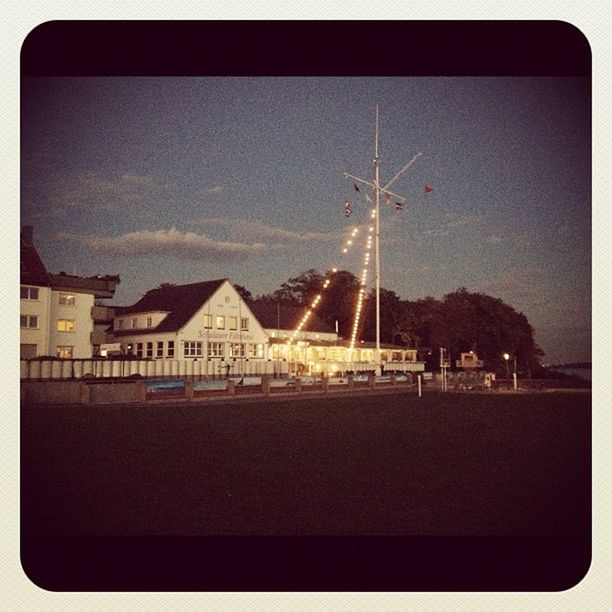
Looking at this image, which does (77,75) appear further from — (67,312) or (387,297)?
(387,297)

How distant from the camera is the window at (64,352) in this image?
1925 cm

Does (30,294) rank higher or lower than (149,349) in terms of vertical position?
higher

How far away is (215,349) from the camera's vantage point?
2862cm

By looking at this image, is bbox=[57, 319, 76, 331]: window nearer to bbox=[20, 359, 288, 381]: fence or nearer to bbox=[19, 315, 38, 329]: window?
bbox=[20, 359, 288, 381]: fence

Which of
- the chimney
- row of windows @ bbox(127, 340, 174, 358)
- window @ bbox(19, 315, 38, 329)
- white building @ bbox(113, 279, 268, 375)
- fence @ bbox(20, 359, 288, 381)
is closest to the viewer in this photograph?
window @ bbox(19, 315, 38, 329)

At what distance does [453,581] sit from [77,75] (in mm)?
5392

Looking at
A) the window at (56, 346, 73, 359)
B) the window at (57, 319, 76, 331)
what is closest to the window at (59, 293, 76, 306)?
the window at (57, 319, 76, 331)

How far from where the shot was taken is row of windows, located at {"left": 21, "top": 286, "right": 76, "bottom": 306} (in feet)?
55.8

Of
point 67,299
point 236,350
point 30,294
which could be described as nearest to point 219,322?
point 236,350

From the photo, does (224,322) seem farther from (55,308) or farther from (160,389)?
(160,389)

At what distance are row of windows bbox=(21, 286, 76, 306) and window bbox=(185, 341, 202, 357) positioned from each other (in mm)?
8071

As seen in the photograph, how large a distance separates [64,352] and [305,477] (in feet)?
50.5

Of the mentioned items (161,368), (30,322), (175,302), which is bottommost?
(161,368)

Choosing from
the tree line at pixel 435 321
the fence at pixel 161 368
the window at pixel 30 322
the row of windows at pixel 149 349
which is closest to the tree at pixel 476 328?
the tree line at pixel 435 321
